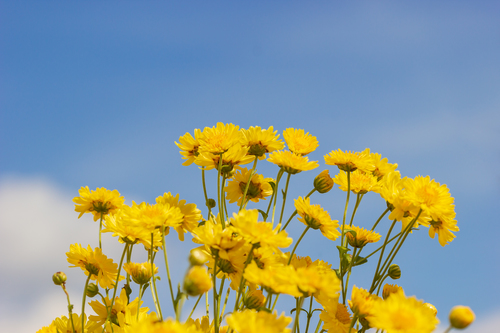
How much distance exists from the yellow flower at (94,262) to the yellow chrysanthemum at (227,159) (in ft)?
1.47

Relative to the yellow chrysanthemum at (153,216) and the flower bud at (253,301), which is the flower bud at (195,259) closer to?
the yellow chrysanthemum at (153,216)

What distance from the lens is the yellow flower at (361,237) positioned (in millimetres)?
1371

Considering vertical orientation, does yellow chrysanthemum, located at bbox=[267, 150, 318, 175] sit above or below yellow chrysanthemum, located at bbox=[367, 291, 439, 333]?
above

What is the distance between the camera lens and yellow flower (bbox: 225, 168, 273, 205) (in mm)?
1399

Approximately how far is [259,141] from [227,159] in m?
0.14

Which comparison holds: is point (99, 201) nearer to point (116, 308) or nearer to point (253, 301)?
point (116, 308)

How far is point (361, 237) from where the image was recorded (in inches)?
54.4

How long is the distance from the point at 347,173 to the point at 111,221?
82 centimetres

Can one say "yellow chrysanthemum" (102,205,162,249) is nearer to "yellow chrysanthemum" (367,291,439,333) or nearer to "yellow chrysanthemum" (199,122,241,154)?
"yellow chrysanthemum" (199,122,241,154)

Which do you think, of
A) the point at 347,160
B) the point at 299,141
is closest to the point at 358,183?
the point at 347,160

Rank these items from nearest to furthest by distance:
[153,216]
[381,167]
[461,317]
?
[461,317], [153,216], [381,167]

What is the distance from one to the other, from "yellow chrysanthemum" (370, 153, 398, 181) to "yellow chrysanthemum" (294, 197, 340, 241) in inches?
21.4

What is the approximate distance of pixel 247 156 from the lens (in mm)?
1380

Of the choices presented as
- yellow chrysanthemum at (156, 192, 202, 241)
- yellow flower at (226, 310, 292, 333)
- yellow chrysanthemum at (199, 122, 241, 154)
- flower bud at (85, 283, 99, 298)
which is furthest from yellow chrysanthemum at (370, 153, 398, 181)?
flower bud at (85, 283, 99, 298)
